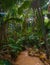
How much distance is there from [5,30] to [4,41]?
0.83m

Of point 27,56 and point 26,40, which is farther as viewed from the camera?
point 26,40

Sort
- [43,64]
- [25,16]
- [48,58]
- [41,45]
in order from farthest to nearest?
[25,16]
[41,45]
[48,58]
[43,64]

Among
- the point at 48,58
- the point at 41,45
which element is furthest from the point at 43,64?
the point at 41,45

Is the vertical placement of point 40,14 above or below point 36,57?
above

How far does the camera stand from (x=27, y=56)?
30.7ft

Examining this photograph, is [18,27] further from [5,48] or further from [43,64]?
[43,64]

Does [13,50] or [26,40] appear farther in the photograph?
[26,40]

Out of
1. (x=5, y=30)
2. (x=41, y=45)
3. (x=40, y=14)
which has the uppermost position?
(x=40, y=14)

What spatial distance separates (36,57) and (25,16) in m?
4.79

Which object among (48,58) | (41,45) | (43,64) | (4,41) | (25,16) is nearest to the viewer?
(43,64)

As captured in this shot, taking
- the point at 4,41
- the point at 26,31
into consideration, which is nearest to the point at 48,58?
the point at 4,41

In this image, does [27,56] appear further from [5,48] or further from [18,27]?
[18,27]

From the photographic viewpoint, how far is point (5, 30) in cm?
1067

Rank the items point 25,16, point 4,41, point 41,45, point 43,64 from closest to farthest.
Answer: point 43,64
point 4,41
point 41,45
point 25,16
